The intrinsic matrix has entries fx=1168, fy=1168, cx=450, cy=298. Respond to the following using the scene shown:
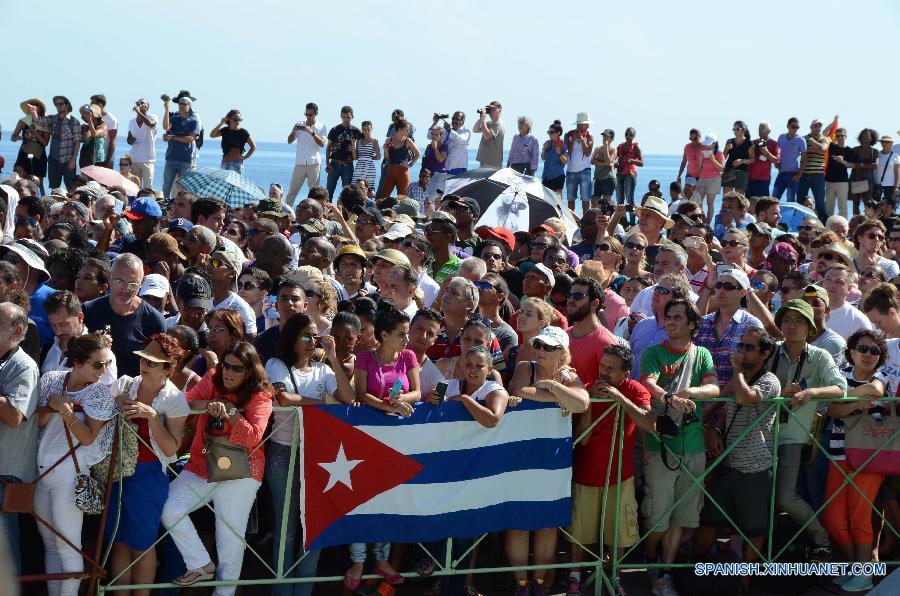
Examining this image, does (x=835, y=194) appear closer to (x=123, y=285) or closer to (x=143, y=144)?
(x=143, y=144)

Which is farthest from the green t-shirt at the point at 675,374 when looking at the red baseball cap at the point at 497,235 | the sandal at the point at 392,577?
the red baseball cap at the point at 497,235

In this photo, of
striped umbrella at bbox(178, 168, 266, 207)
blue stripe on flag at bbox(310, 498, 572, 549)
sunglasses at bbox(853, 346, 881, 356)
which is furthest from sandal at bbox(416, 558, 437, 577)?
striped umbrella at bbox(178, 168, 266, 207)

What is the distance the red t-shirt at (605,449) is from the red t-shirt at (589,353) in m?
0.31

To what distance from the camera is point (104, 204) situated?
12.5 m

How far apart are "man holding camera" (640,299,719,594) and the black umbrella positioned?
6.69 m

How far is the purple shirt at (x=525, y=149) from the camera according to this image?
20297 millimetres

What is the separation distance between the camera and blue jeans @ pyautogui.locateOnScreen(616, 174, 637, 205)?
21344 millimetres

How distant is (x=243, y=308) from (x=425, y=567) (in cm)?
235

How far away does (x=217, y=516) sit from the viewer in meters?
6.74

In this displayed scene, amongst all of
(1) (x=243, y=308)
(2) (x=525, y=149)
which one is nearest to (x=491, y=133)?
(2) (x=525, y=149)

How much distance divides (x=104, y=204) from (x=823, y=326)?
769 centimetres

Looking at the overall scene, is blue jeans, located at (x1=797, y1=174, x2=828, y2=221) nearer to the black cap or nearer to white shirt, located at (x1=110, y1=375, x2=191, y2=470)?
the black cap

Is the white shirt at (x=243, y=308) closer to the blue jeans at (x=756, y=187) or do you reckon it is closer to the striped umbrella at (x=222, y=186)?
the striped umbrella at (x=222, y=186)

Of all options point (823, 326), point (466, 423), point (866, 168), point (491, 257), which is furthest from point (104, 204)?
point (866, 168)
